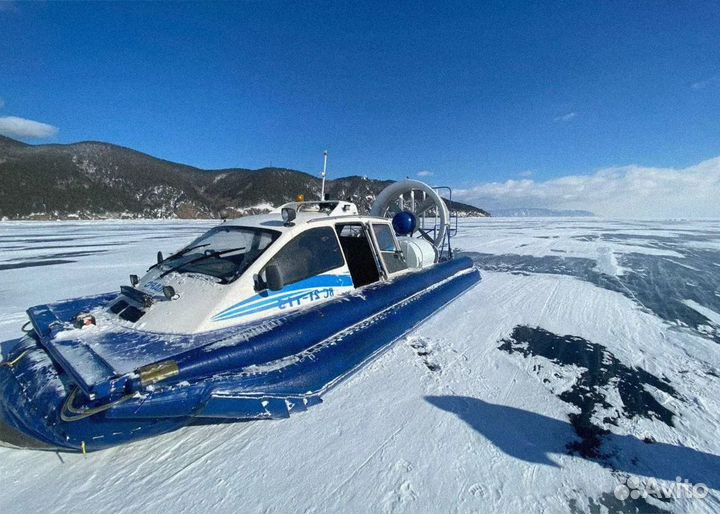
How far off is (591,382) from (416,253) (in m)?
3.29

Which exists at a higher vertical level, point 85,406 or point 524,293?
point 85,406

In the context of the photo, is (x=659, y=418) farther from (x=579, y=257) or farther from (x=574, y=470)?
(x=579, y=257)

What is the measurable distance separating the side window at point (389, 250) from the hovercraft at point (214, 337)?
41 centimetres

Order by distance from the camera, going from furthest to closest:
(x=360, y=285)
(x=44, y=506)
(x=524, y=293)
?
(x=524, y=293) < (x=360, y=285) < (x=44, y=506)

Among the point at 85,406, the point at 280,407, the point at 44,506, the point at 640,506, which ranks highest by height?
the point at 85,406

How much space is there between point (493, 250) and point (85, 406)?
43.7 feet

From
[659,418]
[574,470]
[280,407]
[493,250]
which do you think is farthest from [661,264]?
[280,407]

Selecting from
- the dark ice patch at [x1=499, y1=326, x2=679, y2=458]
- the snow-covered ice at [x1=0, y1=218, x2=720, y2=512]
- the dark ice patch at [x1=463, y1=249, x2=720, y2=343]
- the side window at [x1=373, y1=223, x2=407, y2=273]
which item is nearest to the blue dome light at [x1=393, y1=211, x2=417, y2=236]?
the side window at [x1=373, y1=223, x2=407, y2=273]

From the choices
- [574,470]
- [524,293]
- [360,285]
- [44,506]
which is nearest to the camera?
[44,506]

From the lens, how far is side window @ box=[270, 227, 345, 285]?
3.54 metres

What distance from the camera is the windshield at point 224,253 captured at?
3.43 metres

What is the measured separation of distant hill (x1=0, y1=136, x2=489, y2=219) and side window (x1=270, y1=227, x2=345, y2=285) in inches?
2707

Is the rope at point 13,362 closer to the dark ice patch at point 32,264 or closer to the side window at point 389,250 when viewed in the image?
the side window at point 389,250

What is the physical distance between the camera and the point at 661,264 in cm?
983
